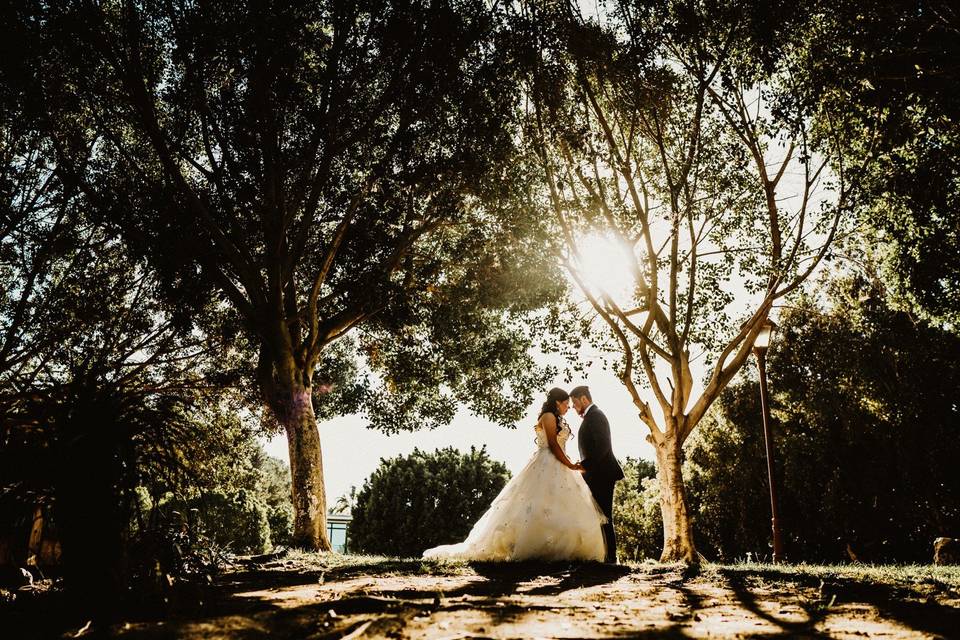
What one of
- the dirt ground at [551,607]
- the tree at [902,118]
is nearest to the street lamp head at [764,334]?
the tree at [902,118]

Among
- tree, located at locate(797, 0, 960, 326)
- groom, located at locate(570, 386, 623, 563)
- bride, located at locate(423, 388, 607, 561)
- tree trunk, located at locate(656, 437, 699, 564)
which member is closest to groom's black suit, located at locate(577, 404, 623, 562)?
groom, located at locate(570, 386, 623, 563)

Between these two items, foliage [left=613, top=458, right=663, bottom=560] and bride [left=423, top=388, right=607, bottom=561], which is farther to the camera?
foliage [left=613, top=458, right=663, bottom=560]

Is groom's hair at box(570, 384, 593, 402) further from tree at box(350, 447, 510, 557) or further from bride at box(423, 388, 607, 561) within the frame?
tree at box(350, 447, 510, 557)

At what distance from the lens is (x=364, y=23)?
12.8 metres

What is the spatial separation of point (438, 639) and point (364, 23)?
1342 cm

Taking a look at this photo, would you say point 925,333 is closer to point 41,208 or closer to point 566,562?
point 566,562

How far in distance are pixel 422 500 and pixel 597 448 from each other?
12686mm

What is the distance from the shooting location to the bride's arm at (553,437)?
8.89 m

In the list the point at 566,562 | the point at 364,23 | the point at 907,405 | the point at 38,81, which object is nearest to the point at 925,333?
the point at 907,405

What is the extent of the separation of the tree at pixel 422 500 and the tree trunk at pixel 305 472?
8.04 meters

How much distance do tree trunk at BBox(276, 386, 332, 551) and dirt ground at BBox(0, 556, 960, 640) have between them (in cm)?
547

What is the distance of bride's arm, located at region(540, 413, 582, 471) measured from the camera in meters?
8.89

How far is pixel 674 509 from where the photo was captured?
11500 millimetres

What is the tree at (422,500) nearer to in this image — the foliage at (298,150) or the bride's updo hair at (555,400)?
the foliage at (298,150)
